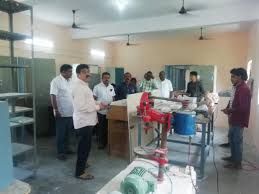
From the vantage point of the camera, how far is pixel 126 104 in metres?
3.55

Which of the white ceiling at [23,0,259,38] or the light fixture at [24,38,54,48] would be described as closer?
the white ceiling at [23,0,259,38]

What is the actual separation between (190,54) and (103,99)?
3.59m

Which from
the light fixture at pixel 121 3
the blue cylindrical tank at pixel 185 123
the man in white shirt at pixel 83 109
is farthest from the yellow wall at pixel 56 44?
the blue cylindrical tank at pixel 185 123

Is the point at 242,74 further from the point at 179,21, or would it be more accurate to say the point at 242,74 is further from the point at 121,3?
the point at 121,3

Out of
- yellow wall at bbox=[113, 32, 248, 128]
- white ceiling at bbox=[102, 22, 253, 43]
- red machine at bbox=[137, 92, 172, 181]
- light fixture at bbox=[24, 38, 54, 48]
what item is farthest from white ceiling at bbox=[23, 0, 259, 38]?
red machine at bbox=[137, 92, 172, 181]

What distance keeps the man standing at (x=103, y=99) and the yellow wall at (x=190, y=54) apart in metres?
3.13

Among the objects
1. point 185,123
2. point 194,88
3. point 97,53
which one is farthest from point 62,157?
point 97,53

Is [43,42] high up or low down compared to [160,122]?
up

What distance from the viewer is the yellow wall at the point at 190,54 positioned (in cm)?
604

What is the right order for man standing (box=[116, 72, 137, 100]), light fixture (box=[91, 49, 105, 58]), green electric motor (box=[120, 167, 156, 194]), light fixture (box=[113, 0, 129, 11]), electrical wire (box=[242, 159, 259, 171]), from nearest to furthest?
green electric motor (box=[120, 167, 156, 194]), electrical wire (box=[242, 159, 259, 171]), light fixture (box=[113, 0, 129, 11]), man standing (box=[116, 72, 137, 100]), light fixture (box=[91, 49, 105, 58])

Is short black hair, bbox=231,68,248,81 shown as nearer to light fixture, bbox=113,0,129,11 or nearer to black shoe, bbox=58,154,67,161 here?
light fixture, bbox=113,0,129,11

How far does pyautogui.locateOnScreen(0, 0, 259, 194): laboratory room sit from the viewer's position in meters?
1.59

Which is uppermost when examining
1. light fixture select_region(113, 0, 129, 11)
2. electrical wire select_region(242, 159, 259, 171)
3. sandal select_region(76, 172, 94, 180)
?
light fixture select_region(113, 0, 129, 11)

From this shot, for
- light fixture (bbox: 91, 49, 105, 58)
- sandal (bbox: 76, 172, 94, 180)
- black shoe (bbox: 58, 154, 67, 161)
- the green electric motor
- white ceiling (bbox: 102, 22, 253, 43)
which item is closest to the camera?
the green electric motor
